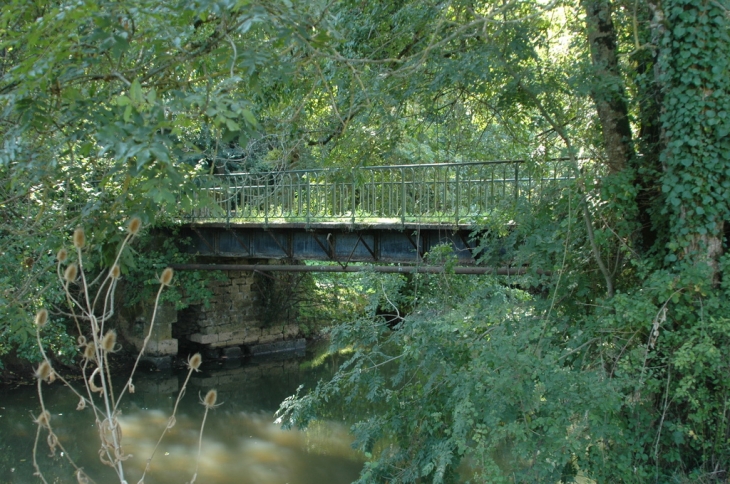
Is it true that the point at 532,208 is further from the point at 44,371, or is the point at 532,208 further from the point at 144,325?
the point at 144,325

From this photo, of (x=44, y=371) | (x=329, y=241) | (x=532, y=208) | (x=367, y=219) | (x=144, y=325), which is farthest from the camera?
(x=144, y=325)

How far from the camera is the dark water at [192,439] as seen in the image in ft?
27.0

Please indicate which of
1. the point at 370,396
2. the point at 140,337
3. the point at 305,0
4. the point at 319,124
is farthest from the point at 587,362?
the point at 140,337

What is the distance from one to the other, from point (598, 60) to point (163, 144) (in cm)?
411

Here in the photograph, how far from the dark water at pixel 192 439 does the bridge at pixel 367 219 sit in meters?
2.50

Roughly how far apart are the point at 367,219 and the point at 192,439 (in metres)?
4.38

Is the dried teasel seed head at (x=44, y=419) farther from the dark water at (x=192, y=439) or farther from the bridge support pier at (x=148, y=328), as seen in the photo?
the bridge support pier at (x=148, y=328)

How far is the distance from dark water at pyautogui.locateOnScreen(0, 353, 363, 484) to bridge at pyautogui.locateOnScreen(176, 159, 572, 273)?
8.21ft

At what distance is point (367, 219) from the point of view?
10.5 meters

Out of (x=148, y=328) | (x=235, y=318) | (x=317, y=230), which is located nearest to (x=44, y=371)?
(x=317, y=230)

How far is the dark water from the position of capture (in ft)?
27.0

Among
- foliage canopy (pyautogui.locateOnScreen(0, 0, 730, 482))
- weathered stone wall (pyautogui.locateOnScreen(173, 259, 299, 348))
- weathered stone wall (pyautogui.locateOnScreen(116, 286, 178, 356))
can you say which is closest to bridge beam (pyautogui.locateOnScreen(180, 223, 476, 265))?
weathered stone wall (pyautogui.locateOnScreen(173, 259, 299, 348))

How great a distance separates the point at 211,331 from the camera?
15062mm

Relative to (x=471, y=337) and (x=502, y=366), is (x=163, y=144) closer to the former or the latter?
(x=502, y=366)
